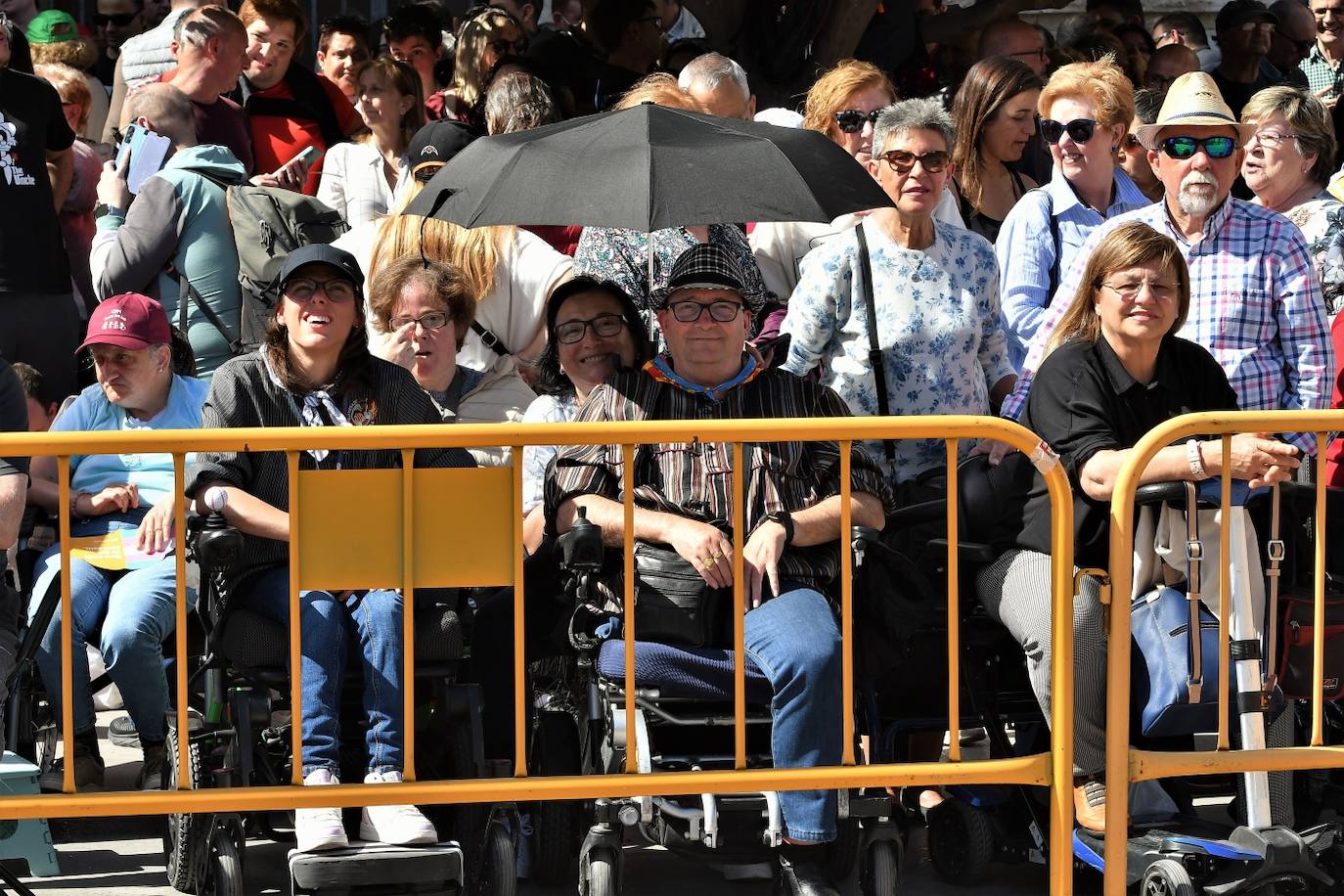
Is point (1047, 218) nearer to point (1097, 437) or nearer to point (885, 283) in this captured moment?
point (885, 283)

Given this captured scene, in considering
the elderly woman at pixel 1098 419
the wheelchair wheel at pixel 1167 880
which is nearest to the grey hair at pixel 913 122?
the elderly woman at pixel 1098 419

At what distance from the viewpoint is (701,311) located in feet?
18.2

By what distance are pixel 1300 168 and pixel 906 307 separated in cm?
201

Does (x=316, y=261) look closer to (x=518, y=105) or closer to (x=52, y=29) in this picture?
(x=518, y=105)

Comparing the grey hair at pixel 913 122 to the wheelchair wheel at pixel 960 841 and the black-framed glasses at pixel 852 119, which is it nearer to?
the black-framed glasses at pixel 852 119

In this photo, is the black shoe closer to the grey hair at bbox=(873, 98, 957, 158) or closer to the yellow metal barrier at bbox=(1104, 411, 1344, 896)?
the yellow metal barrier at bbox=(1104, 411, 1344, 896)

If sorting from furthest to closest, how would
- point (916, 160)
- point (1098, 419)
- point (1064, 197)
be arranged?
point (1064, 197) → point (916, 160) → point (1098, 419)

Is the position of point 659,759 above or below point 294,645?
below

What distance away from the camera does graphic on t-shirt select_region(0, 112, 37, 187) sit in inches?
288

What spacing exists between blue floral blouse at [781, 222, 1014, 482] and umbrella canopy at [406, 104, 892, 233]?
0.34m

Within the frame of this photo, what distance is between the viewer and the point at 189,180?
7.43 metres

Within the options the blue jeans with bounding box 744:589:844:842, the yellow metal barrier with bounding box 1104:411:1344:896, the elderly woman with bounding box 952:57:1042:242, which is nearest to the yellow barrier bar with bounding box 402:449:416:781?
the blue jeans with bounding box 744:589:844:842

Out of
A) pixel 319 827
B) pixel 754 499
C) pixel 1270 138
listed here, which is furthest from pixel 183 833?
pixel 1270 138

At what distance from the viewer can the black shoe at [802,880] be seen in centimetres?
502
